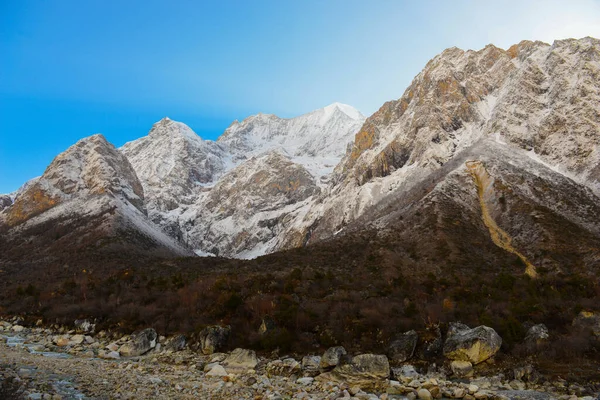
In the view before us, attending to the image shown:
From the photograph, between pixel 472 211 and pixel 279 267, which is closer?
pixel 279 267

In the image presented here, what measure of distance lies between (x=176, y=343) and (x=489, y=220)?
2357 inches

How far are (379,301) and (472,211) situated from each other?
158 feet

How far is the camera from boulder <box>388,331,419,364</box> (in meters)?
18.2

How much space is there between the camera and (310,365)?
58.0 ft

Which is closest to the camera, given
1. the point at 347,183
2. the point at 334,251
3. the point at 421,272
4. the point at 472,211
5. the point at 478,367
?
the point at 478,367

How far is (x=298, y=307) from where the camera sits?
974 inches

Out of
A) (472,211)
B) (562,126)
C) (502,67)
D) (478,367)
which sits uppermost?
(502,67)

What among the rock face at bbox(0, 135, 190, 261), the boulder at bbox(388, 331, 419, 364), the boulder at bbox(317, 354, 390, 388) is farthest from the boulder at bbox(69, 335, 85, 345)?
the rock face at bbox(0, 135, 190, 261)

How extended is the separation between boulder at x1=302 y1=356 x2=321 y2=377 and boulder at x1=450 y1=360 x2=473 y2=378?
608cm

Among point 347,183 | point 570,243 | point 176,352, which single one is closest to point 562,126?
point 570,243

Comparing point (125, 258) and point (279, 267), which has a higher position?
point (125, 258)

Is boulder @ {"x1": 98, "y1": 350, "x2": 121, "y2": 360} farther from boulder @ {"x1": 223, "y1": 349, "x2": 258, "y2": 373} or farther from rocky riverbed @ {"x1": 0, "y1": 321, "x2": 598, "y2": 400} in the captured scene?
boulder @ {"x1": 223, "y1": 349, "x2": 258, "y2": 373}

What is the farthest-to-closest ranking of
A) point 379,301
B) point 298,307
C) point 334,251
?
point 334,251 < point 379,301 < point 298,307

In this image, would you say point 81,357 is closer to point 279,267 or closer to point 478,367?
point 478,367
